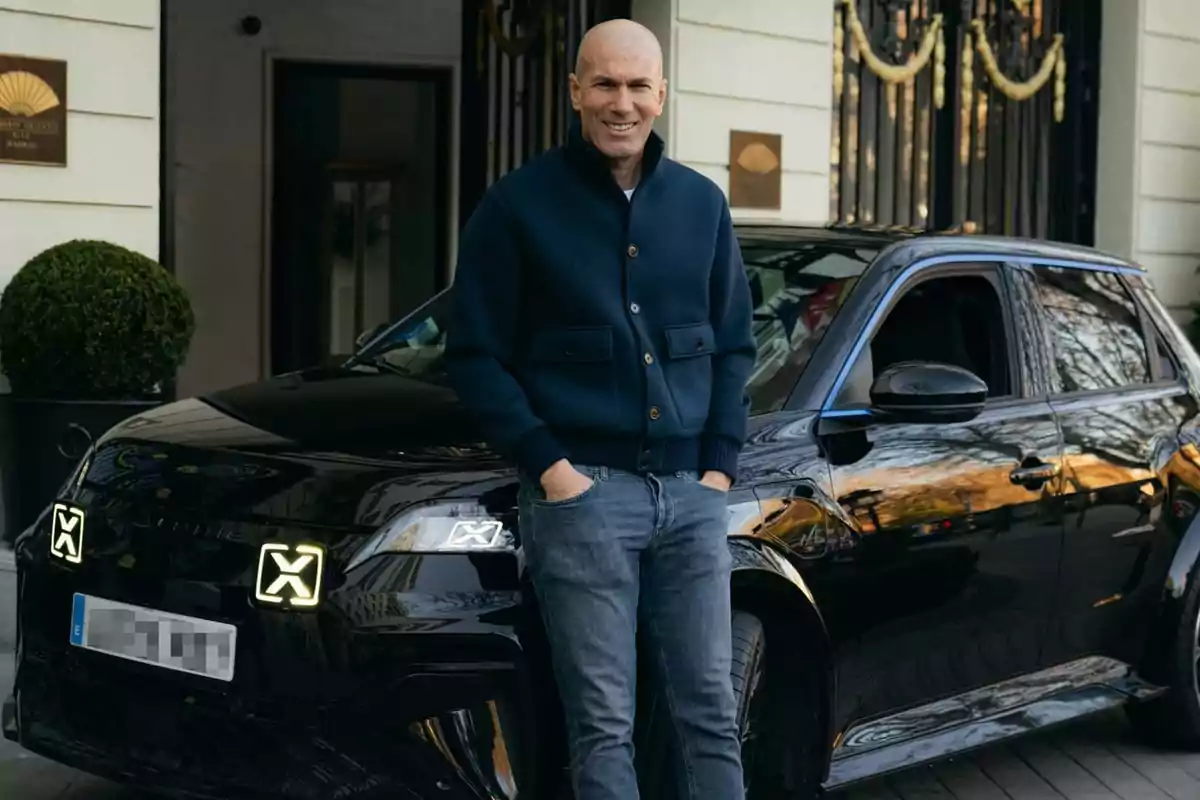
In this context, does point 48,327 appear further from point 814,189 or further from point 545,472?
point 814,189

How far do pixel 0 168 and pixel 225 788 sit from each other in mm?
4223

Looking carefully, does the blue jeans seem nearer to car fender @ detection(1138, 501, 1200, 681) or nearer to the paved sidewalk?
the paved sidewalk

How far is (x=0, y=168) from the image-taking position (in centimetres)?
706

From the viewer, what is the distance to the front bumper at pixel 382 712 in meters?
3.43


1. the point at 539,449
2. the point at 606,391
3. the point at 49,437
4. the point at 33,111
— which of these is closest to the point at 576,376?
the point at 606,391

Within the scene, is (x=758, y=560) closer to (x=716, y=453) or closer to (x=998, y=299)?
(x=716, y=453)

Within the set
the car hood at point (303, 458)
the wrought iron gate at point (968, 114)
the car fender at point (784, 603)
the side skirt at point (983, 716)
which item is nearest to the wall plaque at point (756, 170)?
the wrought iron gate at point (968, 114)

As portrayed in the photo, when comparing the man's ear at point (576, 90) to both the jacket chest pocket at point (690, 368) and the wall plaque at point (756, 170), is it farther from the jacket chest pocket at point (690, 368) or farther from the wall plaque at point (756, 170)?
the wall plaque at point (756, 170)

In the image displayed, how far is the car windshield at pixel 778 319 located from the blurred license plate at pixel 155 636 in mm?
1066

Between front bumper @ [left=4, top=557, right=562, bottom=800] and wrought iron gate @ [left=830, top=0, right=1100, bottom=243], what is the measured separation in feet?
24.4

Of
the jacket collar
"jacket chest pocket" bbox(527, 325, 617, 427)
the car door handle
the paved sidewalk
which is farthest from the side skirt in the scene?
the jacket collar

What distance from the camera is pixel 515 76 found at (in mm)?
A: 10102

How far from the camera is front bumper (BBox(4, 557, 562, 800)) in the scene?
3432 mm

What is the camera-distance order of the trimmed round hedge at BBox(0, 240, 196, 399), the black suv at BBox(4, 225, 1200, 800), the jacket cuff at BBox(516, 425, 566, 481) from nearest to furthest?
the jacket cuff at BBox(516, 425, 566, 481) < the black suv at BBox(4, 225, 1200, 800) < the trimmed round hedge at BBox(0, 240, 196, 399)
